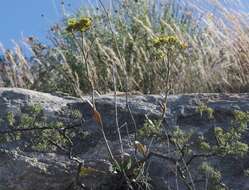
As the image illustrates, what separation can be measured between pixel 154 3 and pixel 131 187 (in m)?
4.39

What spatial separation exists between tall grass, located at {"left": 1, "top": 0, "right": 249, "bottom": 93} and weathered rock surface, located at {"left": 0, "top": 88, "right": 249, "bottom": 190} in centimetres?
122

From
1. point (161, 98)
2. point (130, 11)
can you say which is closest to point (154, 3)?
point (130, 11)

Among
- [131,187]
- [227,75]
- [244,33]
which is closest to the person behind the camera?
[131,187]

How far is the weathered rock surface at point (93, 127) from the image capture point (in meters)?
3.16

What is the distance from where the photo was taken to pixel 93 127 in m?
3.46

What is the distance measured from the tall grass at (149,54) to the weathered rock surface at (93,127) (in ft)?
4.00

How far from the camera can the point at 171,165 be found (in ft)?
10.5

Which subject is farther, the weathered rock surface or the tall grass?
the tall grass

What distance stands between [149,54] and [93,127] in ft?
9.11

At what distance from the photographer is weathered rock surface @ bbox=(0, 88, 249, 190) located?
316 cm

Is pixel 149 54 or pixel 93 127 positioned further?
pixel 149 54

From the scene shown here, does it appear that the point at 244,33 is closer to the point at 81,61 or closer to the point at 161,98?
the point at 81,61

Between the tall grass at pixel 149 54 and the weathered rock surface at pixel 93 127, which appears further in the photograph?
the tall grass at pixel 149 54

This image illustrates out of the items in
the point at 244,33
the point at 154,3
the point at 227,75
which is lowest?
the point at 227,75
